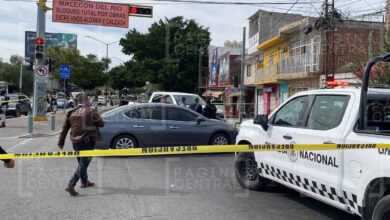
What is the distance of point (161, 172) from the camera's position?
7.55 m

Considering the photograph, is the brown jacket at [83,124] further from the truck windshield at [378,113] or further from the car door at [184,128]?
the truck windshield at [378,113]

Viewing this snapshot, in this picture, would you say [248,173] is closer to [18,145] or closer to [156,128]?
[156,128]

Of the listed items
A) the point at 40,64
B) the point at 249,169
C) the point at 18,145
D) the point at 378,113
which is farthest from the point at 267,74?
the point at 378,113

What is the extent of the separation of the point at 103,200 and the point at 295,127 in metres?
3.03

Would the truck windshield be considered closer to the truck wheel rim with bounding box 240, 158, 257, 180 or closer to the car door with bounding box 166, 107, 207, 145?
the truck wheel rim with bounding box 240, 158, 257, 180

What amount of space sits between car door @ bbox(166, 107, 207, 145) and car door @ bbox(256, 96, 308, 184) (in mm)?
4249

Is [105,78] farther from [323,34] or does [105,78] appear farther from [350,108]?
[350,108]

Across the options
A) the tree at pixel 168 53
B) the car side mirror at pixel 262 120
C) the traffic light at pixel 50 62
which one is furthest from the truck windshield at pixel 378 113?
the tree at pixel 168 53

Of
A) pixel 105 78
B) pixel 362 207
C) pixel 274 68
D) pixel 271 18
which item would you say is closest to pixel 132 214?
pixel 362 207

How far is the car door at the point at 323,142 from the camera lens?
419cm

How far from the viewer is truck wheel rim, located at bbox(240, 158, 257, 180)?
243 inches

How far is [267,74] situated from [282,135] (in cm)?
2348

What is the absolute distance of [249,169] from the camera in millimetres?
6258

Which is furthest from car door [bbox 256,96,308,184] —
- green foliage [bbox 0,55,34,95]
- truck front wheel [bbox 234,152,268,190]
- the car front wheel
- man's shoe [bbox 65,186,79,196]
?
green foliage [bbox 0,55,34,95]
